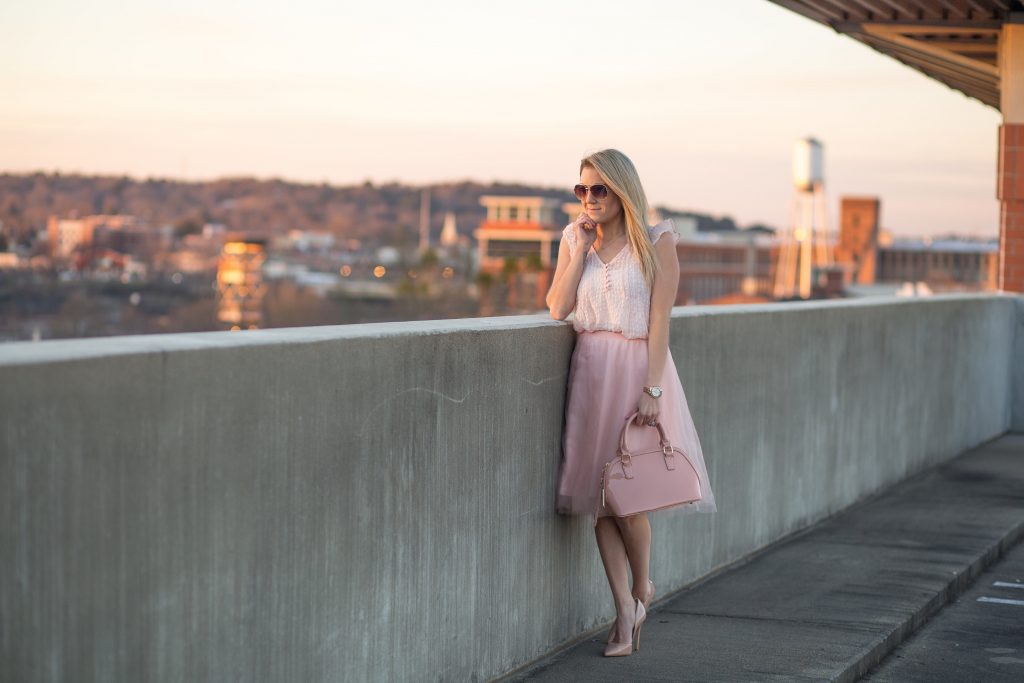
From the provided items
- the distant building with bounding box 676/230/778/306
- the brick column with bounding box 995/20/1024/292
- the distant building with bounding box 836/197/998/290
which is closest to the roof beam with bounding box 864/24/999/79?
the brick column with bounding box 995/20/1024/292

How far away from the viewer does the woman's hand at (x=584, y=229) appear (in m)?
5.45

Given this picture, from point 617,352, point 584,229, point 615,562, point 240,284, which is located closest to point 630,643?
point 615,562

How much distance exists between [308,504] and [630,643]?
194 cm

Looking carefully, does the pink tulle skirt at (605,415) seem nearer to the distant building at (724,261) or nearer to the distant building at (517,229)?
the distant building at (724,261)

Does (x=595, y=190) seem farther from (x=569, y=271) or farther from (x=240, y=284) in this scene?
(x=240, y=284)

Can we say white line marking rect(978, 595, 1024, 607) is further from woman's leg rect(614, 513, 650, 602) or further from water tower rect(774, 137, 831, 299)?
water tower rect(774, 137, 831, 299)

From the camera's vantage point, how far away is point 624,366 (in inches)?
214

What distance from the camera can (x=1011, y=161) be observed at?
1465 centimetres

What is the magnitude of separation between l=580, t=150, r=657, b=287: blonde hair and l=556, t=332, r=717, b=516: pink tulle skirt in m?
0.30

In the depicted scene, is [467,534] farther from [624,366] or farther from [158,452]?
[158,452]

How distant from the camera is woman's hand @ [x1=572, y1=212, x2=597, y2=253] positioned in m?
5.45

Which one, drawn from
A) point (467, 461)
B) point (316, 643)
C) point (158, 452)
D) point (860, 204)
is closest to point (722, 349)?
point (467, 461)

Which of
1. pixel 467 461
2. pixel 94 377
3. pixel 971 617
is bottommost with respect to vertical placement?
pixel 971 617

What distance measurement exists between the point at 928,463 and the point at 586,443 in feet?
21.4
